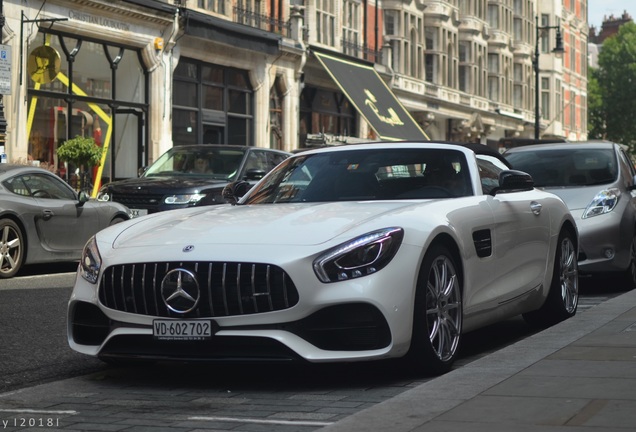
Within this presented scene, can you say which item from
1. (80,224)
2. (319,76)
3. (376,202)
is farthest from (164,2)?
(376,202)

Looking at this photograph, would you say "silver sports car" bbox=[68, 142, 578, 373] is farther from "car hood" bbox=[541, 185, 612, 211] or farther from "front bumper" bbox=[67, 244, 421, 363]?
"car hood" bbox=[541, 185, 612, 211]

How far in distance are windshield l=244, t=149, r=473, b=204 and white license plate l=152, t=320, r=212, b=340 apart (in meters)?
1.68

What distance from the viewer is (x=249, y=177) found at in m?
16.7

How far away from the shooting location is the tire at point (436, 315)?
23.8 ft

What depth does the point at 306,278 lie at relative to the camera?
6898mm

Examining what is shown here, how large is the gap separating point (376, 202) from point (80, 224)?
31.9ft

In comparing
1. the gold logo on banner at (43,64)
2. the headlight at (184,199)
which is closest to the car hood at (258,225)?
the headlight at (184,199)

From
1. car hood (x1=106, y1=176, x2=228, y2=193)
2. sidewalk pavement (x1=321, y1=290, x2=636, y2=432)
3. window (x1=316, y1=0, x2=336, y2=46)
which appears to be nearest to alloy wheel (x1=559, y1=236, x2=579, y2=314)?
sidewalk pavement (x1=321, y1=290, x2=636, y2=432)

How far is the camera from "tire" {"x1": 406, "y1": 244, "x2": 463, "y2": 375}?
7.27 meters

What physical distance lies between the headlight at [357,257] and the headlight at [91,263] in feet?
4.38

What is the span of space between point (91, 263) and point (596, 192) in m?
7.73

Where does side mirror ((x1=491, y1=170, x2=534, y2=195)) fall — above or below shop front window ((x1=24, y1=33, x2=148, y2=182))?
below

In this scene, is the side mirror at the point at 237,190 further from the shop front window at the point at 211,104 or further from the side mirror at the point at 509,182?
the shop front window at the point at 211,104

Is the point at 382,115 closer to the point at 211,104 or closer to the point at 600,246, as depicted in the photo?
the point at 211,104
